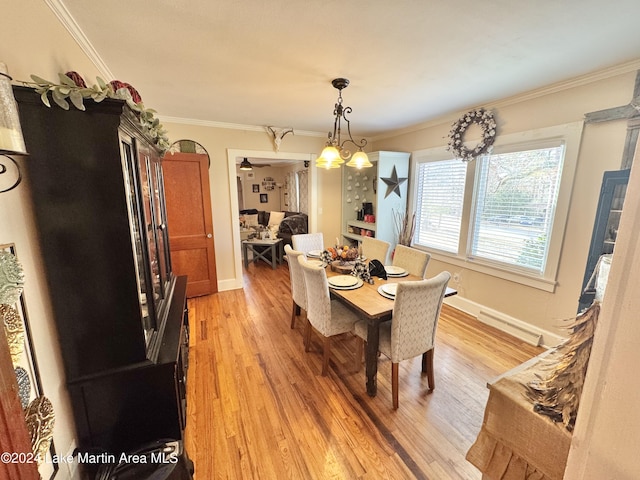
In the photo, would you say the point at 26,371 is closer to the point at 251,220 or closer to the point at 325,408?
the point at 325,408

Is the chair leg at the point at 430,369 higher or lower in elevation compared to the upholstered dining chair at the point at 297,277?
lower

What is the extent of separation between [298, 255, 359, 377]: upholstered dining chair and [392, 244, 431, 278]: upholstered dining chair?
0.85 m

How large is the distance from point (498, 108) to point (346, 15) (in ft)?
7.41

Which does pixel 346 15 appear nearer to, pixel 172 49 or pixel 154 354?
pixel 172 49

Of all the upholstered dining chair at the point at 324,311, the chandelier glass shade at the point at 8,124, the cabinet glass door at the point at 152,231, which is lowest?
the upholstered dining chair at the point at 324,311

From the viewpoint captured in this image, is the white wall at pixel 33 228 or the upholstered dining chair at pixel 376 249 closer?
the white wall at pixel 33 228

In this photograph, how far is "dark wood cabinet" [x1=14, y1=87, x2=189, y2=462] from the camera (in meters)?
1.02

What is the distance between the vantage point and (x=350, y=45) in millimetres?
1686

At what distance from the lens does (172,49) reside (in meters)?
1.75

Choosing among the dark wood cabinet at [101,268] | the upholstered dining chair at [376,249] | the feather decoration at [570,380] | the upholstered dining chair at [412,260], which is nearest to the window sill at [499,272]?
the upholstered dining chair at [412,260]

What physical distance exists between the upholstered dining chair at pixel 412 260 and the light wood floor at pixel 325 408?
30.7 inches

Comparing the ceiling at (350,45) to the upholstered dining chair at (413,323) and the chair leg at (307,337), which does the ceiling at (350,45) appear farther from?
the chair leg at (307,337)

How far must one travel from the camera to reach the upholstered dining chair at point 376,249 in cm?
306

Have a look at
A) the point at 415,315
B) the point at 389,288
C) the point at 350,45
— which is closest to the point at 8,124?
the point at 350,45
